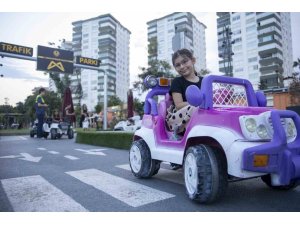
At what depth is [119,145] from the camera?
24.1 feet

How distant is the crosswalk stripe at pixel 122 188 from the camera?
2389 millimetres

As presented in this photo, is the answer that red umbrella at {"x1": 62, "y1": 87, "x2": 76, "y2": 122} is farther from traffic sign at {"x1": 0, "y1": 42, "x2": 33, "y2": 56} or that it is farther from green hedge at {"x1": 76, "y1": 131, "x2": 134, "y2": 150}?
traffic sign at {"x1": 0, "y1": 42, "x2": 33, "y2": 56}

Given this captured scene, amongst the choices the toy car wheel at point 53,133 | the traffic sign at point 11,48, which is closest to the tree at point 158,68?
the toy car wheel at point 53,133

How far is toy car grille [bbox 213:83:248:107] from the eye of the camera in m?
2.72

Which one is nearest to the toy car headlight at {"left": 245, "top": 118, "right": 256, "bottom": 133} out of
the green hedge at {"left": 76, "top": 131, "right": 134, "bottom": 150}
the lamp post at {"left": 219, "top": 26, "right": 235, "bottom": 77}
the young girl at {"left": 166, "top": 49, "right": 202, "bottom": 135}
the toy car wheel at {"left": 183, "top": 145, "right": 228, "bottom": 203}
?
the toy car wheel at {"left": 183, "top": 145, "right": 228, "bottom": 203}

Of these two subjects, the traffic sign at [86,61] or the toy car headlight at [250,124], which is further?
the traffic sign at [86,61]

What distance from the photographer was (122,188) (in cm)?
284

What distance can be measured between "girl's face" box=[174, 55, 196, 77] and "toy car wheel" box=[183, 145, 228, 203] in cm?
108

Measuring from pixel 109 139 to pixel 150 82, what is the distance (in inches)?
189

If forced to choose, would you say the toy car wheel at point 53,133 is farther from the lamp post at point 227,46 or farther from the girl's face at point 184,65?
the girl's face at point 184,65

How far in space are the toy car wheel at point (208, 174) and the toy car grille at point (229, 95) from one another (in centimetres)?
69

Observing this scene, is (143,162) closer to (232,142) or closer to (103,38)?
(232,142)
